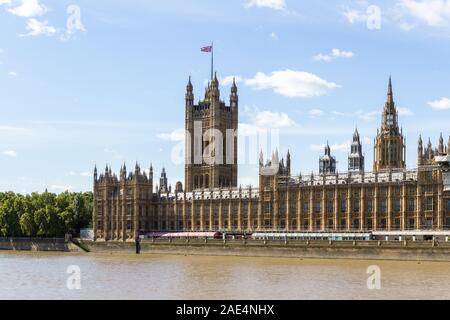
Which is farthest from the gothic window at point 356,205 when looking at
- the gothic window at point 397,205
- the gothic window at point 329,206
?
the gothic window at point 397,205

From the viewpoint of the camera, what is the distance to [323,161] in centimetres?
18638

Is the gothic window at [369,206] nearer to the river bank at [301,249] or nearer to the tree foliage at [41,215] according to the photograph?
the river bank at [301,249]

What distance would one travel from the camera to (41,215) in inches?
6260

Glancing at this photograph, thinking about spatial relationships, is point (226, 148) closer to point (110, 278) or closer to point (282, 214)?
point (282, 214)

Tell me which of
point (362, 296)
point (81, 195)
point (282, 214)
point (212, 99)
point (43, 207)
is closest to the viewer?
point (362, 296)

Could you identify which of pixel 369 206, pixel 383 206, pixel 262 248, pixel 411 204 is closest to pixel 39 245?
pixel 262 248

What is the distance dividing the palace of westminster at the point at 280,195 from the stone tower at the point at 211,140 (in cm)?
27

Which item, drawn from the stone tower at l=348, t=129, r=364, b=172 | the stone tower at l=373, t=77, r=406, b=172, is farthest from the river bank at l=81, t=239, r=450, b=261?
the stone tower at l=348, t=129, r=364, b=172

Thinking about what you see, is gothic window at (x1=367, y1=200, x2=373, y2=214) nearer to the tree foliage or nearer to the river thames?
the river thames

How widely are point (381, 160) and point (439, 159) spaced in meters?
49.4

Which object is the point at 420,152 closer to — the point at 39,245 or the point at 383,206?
the point at 383,206

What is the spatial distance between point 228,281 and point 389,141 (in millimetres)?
104454

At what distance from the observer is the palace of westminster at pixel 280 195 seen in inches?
4998
